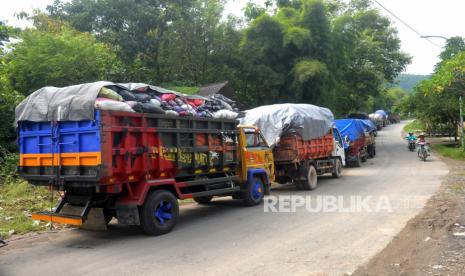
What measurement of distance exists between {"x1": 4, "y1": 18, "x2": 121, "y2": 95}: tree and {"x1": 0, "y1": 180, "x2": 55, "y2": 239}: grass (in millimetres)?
4150

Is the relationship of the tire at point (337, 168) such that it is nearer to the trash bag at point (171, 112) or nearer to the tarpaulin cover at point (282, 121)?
the tarpaulin cover at point (282, 121)

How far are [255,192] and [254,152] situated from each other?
39.4 inches

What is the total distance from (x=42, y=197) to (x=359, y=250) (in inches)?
335

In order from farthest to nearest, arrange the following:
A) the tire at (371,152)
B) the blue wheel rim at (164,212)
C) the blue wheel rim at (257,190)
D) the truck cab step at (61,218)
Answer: the tire at (371,152)
the blue wheel rim at (257,190)
the blue wheel rim at (164,212)
the truck cab step at (61,218)

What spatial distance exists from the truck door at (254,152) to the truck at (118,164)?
1.46m

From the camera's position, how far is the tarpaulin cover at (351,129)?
21.4m

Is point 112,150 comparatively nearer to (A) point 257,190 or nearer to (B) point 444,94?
(A) point 257,190

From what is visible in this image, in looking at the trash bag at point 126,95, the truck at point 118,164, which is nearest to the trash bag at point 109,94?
the trash bag at point 126,95

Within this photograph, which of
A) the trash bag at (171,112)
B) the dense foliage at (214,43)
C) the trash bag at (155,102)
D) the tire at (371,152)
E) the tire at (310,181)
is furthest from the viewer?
the tire at (371,152)

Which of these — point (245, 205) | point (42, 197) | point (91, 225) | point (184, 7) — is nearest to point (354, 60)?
point (184, 7)

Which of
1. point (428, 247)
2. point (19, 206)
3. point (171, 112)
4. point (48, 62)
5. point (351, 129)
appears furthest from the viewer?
point (351, 129)

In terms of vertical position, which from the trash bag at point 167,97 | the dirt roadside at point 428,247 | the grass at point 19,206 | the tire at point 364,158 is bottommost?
the dirt roadside at point 428,247

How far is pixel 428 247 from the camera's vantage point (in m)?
6.38

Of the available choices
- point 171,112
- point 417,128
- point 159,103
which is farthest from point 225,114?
point 417,128
